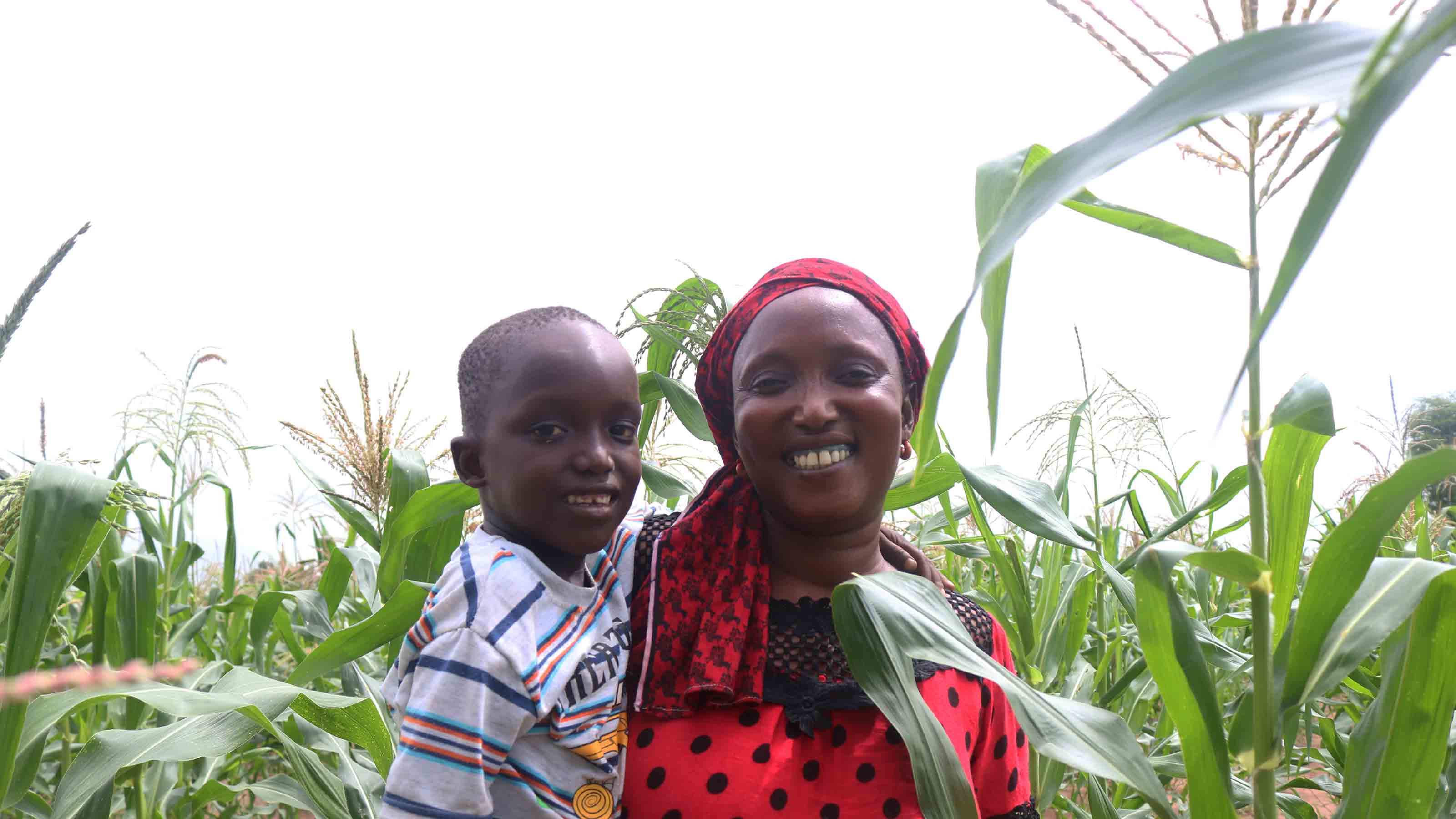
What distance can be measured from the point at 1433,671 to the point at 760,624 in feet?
2.99

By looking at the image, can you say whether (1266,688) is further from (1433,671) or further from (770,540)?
(770,540)

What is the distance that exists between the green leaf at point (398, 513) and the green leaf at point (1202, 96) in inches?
56.0

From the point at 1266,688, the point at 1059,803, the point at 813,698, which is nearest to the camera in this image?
the point at 1266,688

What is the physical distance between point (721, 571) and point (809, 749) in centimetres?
31

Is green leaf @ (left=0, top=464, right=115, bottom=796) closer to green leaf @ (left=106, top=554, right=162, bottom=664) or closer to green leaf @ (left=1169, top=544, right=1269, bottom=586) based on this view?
green leaf @ (left=106, top=554, right=162, bottom=664)

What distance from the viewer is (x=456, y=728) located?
1.28 m

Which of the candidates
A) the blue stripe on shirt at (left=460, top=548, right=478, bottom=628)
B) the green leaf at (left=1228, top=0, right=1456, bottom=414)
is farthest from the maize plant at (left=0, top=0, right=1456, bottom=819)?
the blue stripe on shirt at (left=460, top=548, right=478, bottom=628)

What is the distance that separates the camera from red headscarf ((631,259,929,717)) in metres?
1.50

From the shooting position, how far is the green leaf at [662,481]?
2219mm

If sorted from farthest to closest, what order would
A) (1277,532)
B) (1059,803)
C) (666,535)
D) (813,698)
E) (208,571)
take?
(208,571) < (1059,803) < (666,535) < (813,698) < (1277,532)

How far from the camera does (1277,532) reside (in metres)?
1.34

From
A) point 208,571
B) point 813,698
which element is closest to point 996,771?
point 813,698

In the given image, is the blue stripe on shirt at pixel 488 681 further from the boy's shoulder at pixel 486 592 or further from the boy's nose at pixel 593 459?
the boy's nose at pixel 593 459

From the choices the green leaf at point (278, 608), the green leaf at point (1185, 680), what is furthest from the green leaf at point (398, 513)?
the green leaf at point (1185, 680)
